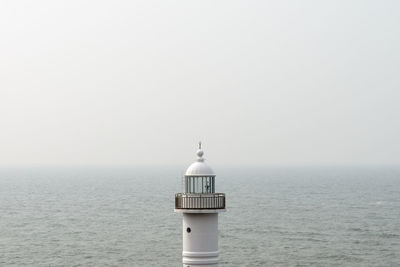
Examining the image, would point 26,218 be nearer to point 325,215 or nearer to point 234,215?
point 234,215

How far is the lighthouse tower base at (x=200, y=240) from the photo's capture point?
22.9 m

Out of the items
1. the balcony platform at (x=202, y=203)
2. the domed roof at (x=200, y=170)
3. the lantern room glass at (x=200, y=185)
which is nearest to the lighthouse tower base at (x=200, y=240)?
the balcony platform at (x=202, y=203)

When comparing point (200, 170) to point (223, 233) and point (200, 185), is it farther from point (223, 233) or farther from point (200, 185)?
point (223, 233)

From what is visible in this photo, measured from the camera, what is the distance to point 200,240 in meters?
23.0

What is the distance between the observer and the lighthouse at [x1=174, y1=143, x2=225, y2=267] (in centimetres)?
2289

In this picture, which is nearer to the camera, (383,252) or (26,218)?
(383,252)

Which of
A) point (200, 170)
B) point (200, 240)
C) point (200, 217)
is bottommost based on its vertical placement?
point (200, 240)

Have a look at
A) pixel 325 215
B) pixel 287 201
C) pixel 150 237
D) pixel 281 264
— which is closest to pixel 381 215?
pixel 325 215

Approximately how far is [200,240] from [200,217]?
2.42ft

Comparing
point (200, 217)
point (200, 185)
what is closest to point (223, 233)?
point (200, 185)

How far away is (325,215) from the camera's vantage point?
118812 mm

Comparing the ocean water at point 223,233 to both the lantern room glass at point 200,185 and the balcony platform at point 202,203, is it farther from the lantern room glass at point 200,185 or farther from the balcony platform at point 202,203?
the balcony platform at point 202,203

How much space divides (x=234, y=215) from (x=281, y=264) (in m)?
50.2

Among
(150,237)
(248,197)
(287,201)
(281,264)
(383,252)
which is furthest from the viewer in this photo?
(248,197)
